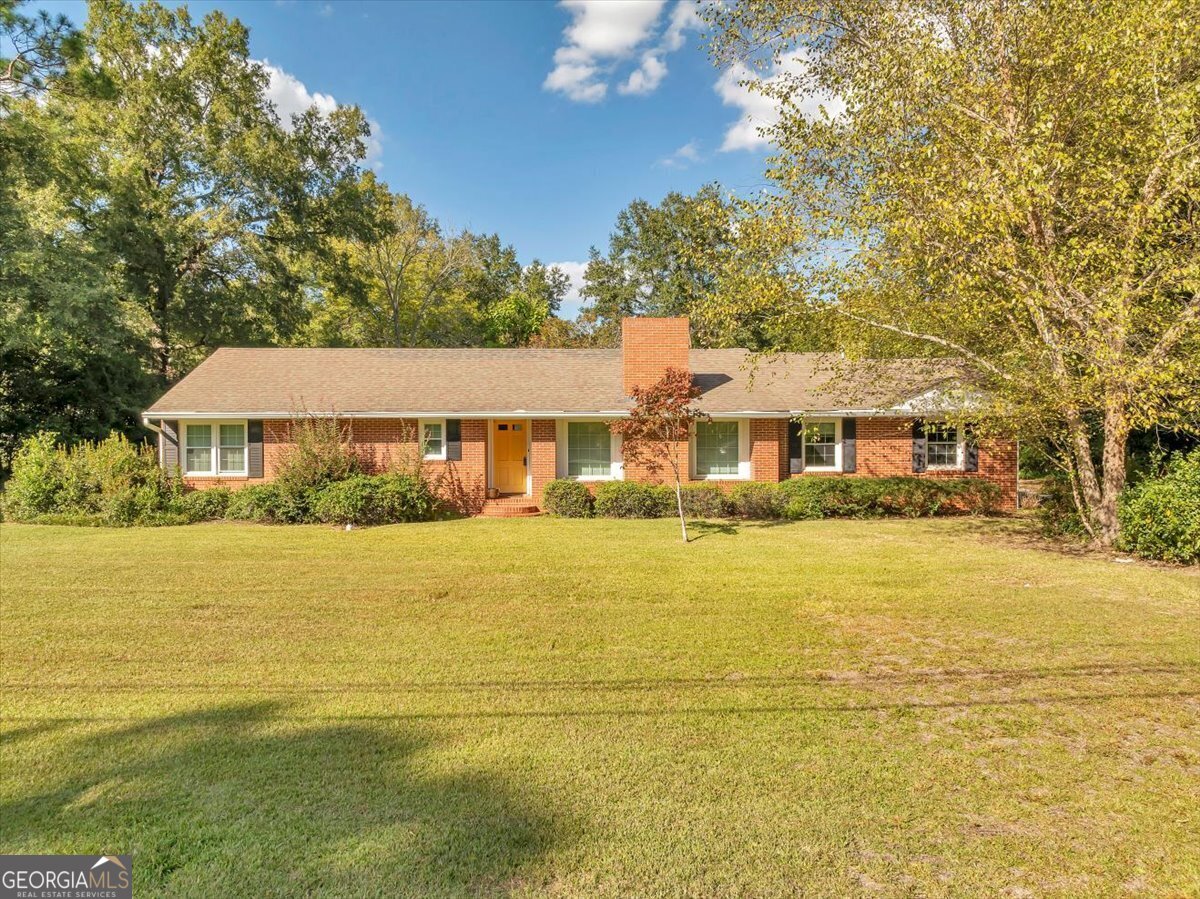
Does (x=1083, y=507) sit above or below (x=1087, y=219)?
below

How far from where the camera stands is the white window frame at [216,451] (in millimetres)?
15625

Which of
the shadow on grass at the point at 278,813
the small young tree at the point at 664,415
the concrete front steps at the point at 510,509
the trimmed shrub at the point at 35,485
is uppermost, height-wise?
the small young tree at the point at 664,415

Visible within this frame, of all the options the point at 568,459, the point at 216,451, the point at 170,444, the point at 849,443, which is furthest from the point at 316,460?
the point at 849,443

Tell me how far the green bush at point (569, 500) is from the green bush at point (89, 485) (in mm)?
8630

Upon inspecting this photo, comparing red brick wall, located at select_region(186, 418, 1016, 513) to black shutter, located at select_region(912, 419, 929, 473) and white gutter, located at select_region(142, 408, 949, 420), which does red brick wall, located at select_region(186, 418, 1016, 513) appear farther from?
white gutter, located at select_region(142, 408, 949, 420)

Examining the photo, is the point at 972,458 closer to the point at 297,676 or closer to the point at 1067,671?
the point at 1067,671

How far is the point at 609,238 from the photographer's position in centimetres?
3947

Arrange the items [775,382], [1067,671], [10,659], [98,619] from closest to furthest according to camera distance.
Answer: [1067,671]
[10,659]
[98,619]
[775,382]

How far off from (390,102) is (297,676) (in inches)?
675

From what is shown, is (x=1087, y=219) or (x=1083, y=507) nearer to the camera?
(x=1087, y=219)

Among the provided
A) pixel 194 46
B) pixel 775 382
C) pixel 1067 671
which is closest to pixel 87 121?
pixel 194 46

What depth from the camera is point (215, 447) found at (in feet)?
51.5

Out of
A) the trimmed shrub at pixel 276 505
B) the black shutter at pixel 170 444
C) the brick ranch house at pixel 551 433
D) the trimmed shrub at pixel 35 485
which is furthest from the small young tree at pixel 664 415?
the trimmed shrub at pixel 35 485

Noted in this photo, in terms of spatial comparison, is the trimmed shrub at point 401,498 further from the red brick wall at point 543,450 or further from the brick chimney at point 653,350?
the brick chimney at point 653,350
